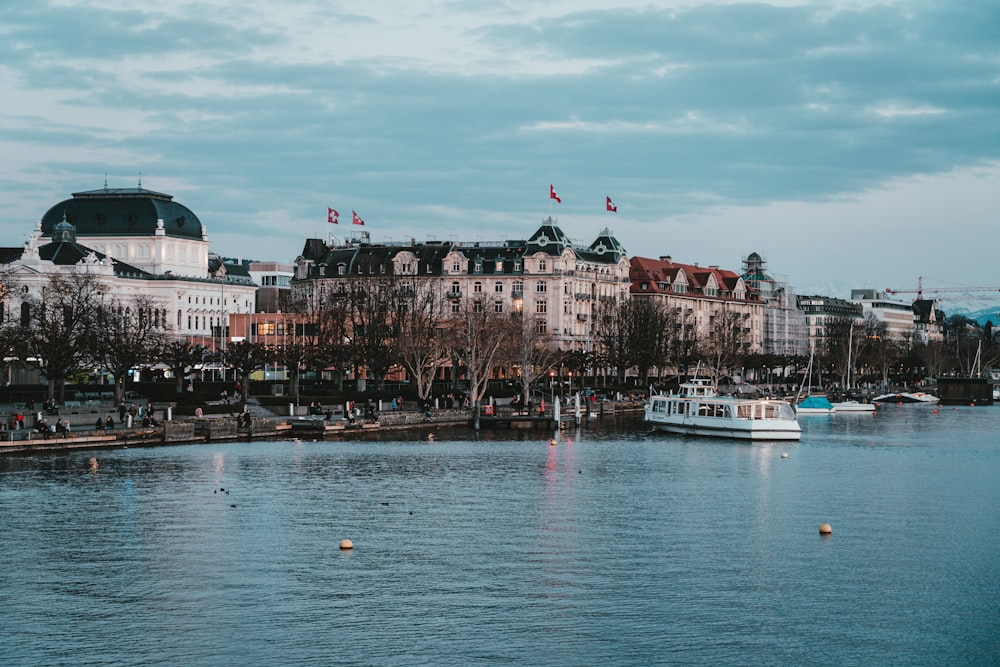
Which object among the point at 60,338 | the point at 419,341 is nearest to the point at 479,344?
the point at 419,341

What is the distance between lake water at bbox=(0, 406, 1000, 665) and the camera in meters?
43.5

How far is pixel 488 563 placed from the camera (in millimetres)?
54812

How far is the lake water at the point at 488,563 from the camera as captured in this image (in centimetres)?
4350

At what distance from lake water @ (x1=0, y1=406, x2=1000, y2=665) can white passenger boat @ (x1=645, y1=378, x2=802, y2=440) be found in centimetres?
2481

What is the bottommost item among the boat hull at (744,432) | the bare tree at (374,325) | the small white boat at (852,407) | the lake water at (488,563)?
the lake water at (488,563)

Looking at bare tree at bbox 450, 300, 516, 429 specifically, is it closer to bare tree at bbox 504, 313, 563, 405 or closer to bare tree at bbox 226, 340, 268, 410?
bare tree at bbox 504, 313, 563, 405

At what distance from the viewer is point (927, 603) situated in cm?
4928

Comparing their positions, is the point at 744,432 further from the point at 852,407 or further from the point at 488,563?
the point at 488,563

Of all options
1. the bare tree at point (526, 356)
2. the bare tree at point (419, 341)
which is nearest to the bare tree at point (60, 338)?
the bare tree at point (419, 341)

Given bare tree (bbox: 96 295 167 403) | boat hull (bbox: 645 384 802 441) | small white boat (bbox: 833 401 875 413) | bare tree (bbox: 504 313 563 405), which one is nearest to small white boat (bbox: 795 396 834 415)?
small white boat (bbox: 833 401 875 413)

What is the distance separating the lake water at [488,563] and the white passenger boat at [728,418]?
24.8 metres

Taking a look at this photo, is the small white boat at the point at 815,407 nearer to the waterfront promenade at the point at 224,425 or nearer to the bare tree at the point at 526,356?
the bare tree at the point at 526,356

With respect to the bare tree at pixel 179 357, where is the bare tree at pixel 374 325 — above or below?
above

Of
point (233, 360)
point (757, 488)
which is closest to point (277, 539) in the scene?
point (757, 488)
